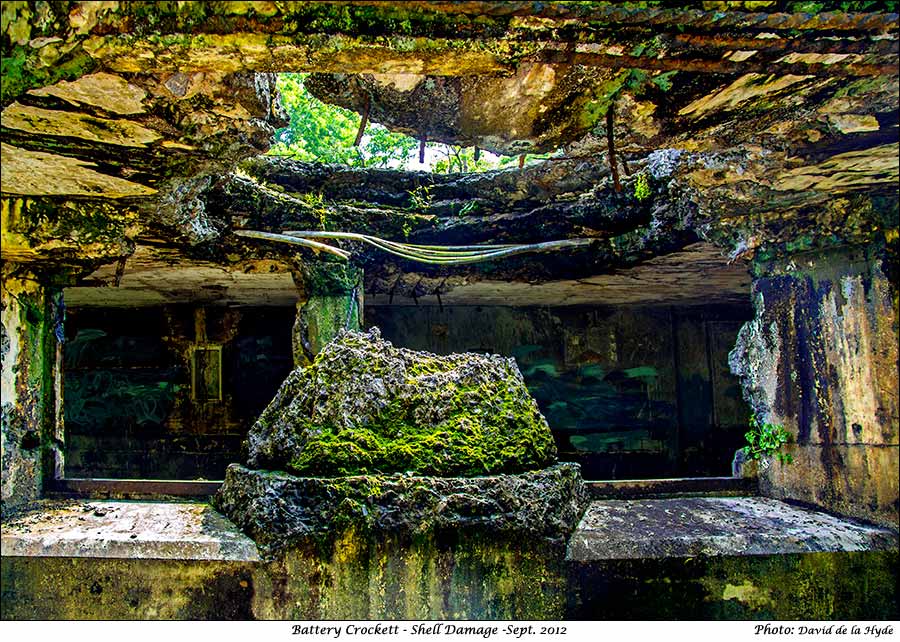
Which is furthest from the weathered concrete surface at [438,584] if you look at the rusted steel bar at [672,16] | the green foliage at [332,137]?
the green foliage at [332,137]

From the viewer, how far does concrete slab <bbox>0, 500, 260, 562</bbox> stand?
287 centimetres

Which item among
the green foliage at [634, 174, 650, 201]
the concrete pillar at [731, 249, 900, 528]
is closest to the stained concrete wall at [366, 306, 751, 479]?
the green foliage at [634, 174, 650, 201]

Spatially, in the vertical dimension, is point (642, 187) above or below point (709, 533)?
above

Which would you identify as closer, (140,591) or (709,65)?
(709,65)

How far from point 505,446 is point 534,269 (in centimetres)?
278

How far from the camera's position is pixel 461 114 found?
2.57 m

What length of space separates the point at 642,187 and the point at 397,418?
256cm

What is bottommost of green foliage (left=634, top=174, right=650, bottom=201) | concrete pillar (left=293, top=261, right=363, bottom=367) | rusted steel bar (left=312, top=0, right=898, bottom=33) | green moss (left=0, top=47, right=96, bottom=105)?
concrete pillar (left=293, top=261, right=363, bottom=367)

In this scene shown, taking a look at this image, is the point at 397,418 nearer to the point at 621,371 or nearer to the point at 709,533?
the point at 709,533

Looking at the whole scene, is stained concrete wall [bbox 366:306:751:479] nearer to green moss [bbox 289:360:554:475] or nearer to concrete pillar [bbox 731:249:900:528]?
concrete pillar [bbox 731:249:900:528]

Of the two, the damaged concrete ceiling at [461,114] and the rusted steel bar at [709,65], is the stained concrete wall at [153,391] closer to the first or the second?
the damaged concrete ceiling at [461,114]

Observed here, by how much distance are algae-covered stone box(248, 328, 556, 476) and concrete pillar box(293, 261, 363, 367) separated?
1.50 metres

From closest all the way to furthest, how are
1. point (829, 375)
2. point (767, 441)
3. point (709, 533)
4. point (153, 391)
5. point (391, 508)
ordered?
point (391, 508) → point (709, 533) → point (829, 375) → point (767, 441) → point (153, 391)

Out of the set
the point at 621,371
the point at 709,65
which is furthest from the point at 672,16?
the point at 621,371
